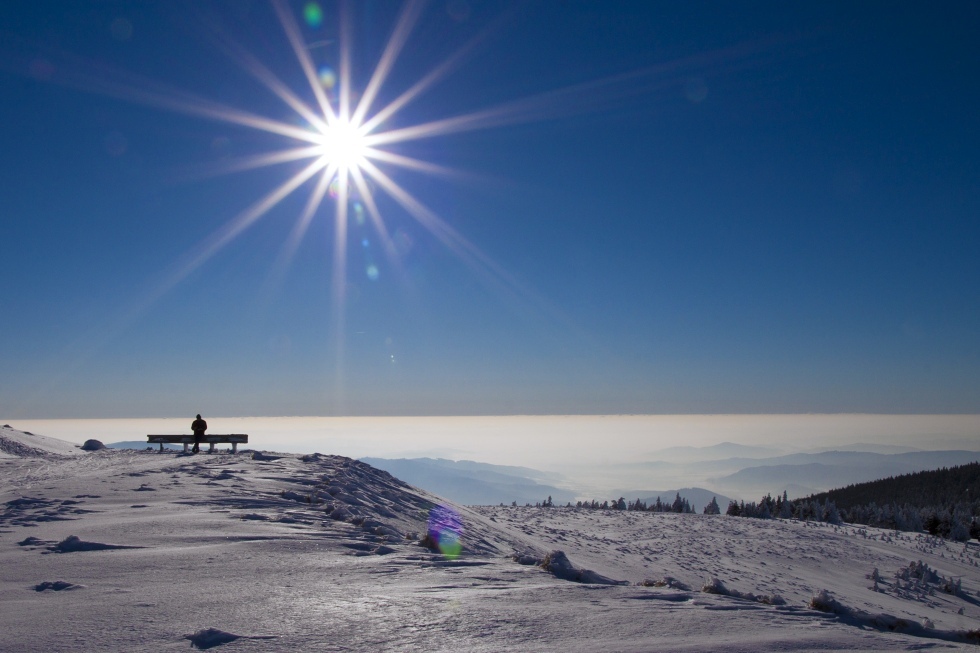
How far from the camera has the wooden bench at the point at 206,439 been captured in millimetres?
23941

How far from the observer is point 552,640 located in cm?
457

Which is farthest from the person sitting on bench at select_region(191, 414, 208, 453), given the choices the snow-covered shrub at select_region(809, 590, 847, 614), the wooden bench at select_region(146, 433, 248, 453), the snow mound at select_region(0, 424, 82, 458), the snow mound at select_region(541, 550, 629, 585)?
the snow-covered shrub at select_region(809, 590, 847, 614)

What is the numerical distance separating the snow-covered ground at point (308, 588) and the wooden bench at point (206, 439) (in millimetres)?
8379

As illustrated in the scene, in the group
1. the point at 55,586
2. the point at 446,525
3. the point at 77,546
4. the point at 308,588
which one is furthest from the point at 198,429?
the point at 308,588

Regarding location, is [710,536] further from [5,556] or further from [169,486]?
[5,556]

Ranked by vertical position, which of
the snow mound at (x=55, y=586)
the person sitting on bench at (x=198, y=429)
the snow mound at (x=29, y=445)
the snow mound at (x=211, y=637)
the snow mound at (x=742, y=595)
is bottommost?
the snow mound at (x=742, y=595)

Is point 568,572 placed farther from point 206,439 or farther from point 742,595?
point 206,439

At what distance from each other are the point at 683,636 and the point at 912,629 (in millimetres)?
2496

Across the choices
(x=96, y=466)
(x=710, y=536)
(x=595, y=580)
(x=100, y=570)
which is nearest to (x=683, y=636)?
(x=595, y=580)

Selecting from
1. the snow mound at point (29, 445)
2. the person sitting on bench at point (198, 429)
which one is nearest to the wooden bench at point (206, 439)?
the person sitting on bench at point (198, 429)

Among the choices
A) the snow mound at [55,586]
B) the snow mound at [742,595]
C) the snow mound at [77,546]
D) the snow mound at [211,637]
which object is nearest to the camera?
the snow mound at [211,637]

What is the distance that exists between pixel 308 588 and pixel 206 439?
21.0 metres

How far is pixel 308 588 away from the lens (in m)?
5.94

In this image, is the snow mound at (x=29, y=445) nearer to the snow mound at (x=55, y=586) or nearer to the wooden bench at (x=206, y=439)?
the wooden bench at (x=206, y=439)
